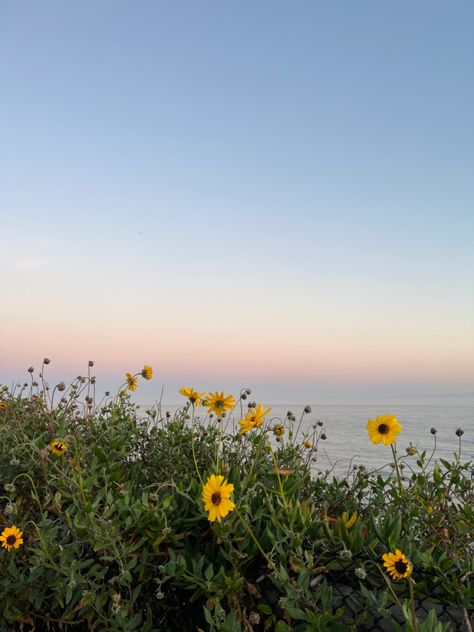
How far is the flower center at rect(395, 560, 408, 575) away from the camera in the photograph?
185cm

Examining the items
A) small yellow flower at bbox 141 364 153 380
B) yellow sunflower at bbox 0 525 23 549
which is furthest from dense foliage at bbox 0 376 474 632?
small yellow flower at bbox 141 364 153 380

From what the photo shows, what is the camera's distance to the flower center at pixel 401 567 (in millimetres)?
1852

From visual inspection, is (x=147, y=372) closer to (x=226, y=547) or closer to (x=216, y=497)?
(x=226, y=547)

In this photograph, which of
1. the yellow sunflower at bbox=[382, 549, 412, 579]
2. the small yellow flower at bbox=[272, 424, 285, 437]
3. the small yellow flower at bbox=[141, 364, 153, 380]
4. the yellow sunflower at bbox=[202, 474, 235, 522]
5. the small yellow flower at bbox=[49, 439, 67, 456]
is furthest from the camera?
the small yellow flower at bbox=[141, 364, 153, 380]

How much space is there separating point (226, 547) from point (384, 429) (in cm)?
81

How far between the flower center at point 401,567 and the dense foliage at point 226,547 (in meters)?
0.06

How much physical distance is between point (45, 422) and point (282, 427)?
59.9 inches

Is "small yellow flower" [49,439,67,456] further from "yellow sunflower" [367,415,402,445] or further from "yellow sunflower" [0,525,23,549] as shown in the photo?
"yellow sunflower" [367,415,402,445]

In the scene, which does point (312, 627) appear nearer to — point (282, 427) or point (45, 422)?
point (282, 427)

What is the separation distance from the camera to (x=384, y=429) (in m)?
2.18

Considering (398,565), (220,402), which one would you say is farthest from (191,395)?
(398,565)

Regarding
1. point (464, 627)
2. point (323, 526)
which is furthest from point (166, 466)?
point (464, 627)

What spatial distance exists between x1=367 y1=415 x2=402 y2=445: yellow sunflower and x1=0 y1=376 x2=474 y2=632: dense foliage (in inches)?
16.2

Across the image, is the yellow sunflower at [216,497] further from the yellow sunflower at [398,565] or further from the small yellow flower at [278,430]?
the small yellow flower at [278,430]
